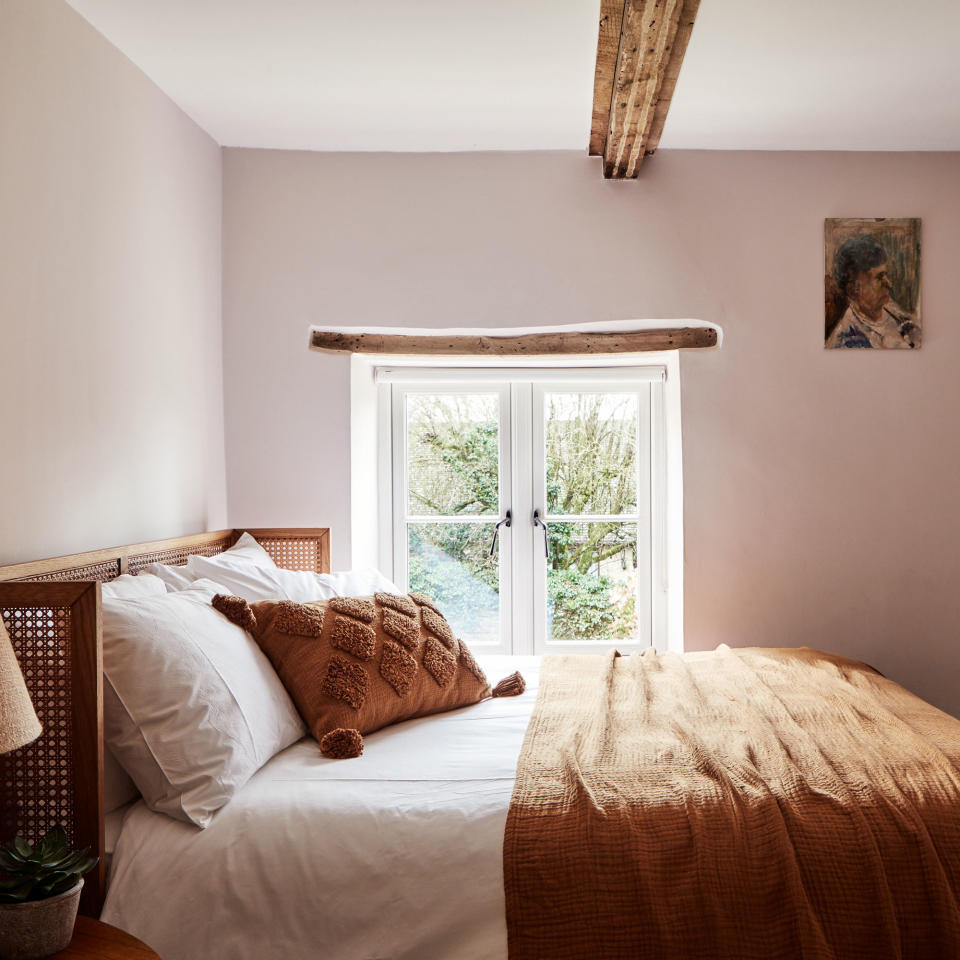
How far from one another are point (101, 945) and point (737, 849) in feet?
3.36

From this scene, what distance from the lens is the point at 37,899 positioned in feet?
3.91

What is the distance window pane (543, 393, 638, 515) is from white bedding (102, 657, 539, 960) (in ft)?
7.01

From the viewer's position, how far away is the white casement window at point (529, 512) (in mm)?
3604

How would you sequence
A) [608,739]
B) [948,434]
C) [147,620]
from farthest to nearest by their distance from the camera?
[948,434] → [608,739] → [147,620]

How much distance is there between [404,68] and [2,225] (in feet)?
4.17

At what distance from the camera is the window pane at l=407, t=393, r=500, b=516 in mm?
3623

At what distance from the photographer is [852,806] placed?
148cm

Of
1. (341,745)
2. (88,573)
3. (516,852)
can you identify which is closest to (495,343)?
(88,573)

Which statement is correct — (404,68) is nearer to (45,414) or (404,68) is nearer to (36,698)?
(45,414)

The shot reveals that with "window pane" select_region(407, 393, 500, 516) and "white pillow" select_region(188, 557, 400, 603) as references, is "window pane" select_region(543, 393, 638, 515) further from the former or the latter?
"white pillow" select_region(188, 557, 400, 603)

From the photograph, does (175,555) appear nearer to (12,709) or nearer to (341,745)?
(341,745)

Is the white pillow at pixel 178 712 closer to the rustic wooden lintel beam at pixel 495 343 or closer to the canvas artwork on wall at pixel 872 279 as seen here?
the rustic wooden lintel beam at pixel 495 343

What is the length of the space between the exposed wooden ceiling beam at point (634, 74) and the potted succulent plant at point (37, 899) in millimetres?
2158

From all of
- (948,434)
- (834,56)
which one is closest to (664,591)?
(948,434)
